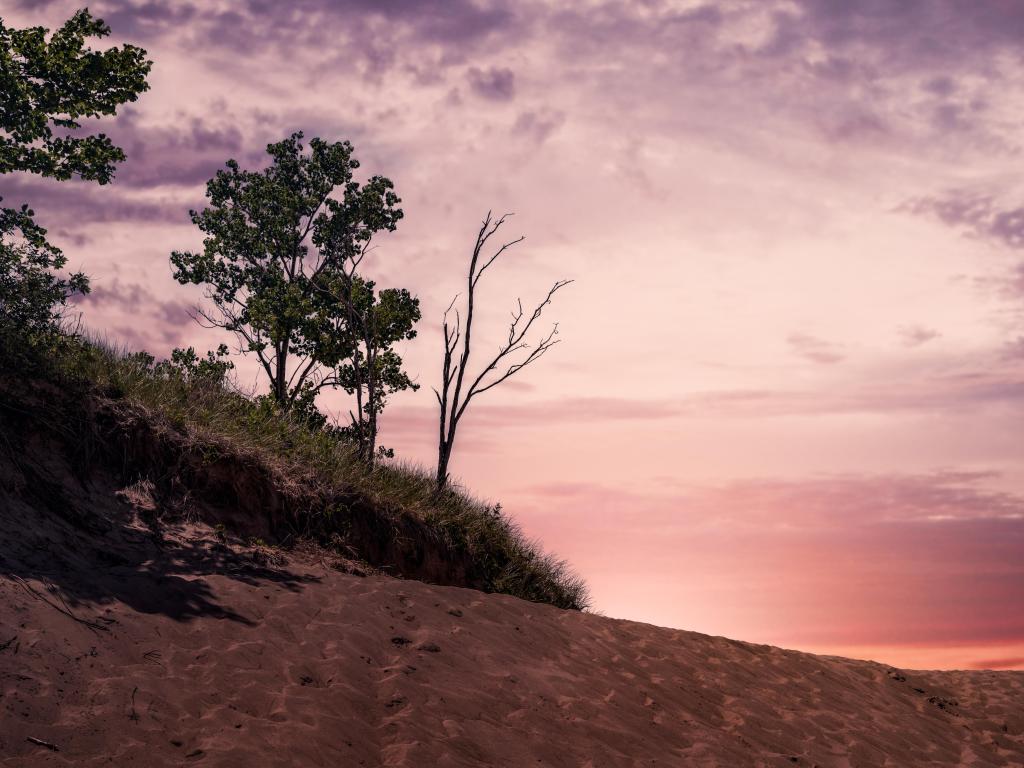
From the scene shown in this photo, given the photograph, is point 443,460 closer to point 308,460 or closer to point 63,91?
point 308,460

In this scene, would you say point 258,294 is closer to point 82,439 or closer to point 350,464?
point 350,464

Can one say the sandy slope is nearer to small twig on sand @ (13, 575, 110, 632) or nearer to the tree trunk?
small twig on sand @ (13, 575, 110, 632)

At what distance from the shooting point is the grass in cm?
1423

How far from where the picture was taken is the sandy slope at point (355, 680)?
330 inches

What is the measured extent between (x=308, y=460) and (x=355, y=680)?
253 inches

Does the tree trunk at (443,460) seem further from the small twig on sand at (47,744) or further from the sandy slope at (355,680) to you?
the small twig on sand at (47,744)

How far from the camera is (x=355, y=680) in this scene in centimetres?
998

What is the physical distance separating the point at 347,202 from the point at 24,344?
15436mm

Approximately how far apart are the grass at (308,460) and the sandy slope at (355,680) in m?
1.96

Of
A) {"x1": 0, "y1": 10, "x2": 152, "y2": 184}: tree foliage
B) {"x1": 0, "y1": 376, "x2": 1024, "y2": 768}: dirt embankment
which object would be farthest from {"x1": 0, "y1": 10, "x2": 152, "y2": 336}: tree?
{"x1": 0, "y1": 376, "x2": 1024, "y2": 768}: dirt embankment

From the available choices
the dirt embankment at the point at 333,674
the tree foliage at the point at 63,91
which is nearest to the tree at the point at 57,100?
the tree foliage at the point at 63,91

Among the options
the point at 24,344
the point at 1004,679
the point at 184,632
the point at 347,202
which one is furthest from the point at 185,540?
the point at 347,202

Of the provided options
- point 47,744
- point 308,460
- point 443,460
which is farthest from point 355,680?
point 443,460

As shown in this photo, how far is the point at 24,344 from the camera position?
1383 cm
